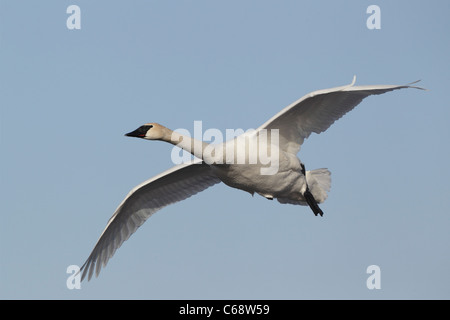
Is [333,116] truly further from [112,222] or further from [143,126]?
[112,222]

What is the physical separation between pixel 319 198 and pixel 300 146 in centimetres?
116

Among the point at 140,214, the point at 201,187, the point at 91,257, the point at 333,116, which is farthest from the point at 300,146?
the point at 91,257

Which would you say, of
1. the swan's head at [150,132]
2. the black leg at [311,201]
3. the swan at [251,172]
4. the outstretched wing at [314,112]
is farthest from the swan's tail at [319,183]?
the swan's head at [150,132]

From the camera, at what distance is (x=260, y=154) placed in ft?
40.6

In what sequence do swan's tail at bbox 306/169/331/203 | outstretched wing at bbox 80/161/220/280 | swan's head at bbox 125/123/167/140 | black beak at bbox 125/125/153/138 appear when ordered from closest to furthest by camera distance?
swan's head at bbox 125/123/167/140 → black beak at bbox 125/125/153/138 → swan's tail at bbox 306/169/331/203 → outstretched wing at bbox 80/161/220/280

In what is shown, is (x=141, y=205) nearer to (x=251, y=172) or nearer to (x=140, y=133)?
(x=140, y=133)

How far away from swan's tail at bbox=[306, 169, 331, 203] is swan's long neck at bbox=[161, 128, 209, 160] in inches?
96.3

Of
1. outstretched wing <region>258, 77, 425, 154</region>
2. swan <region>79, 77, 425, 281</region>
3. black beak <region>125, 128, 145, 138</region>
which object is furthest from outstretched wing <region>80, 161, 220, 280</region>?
outstretched wing <region>258, 77, 425, 154</region>

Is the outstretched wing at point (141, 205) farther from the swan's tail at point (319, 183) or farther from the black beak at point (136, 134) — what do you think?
the swan's tail at point (319, 183)

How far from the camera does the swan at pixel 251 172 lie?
12.2 metres

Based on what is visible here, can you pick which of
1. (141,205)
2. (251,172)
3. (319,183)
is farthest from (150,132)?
(319,183)

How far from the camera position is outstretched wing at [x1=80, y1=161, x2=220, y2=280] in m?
14.3

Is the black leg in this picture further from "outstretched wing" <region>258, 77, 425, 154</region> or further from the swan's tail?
"outstretched wing" <region>258, 77, 425, 154</region>

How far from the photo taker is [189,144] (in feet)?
Answer: 40.2
